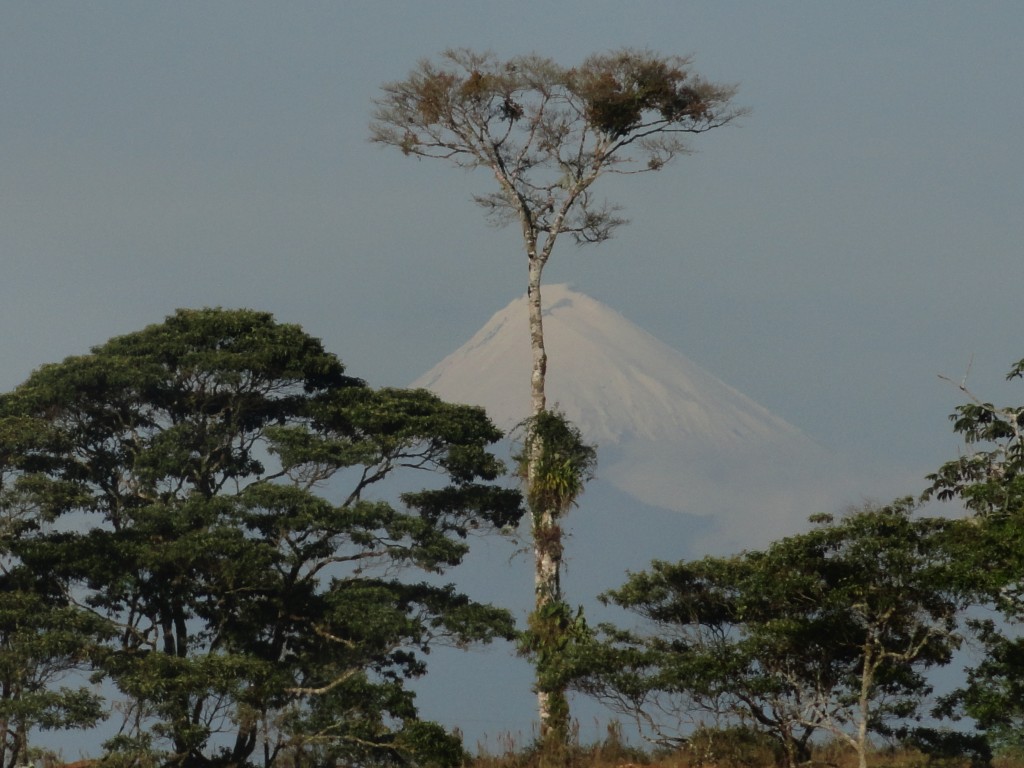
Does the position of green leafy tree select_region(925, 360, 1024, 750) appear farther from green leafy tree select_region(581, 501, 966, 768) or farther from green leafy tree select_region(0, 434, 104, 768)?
green leafy tree select_region(0, 434, 104, 768)

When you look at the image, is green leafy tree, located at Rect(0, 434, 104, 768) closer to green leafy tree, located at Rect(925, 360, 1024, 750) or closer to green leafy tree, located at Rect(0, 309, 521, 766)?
green leafy tree, located at Rect(0, 309, 521, 766)

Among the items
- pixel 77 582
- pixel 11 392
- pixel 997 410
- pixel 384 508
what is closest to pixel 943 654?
pixel 997 410

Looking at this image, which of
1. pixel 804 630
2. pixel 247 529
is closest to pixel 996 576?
pixel 804 630

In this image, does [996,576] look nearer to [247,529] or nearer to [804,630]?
[804,630]

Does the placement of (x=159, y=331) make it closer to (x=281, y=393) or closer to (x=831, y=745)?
(x=281, y=393)

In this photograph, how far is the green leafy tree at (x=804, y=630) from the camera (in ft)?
102

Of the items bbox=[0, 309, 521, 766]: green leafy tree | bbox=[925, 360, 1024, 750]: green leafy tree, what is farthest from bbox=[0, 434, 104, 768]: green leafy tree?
bbox=[925, 360, 1024, 750]: green leafy tree

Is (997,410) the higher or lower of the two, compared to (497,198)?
lower

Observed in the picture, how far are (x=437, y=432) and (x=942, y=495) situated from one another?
11843 mm

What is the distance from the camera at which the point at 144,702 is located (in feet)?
115

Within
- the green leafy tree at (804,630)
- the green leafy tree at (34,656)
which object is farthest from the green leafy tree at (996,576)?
the green leafy tree at (34,656)

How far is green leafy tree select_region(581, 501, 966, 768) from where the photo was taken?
3109 centimetres

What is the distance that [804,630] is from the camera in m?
32.0

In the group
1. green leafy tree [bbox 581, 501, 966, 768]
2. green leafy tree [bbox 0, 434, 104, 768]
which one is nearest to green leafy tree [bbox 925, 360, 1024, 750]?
green leafy tree [bbox 581, 501, 966, 768]
